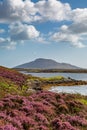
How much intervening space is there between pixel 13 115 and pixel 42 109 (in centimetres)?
326

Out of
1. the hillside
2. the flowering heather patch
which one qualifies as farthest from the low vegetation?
the hillside

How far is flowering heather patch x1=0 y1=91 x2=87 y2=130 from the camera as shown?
16828 mm

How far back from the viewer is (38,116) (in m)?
19.2

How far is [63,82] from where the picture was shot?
3492 inches

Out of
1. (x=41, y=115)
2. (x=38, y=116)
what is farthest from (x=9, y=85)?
(x=38, y=116)

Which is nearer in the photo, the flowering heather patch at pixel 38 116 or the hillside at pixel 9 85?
the flowering heather patch at pixel 38 116

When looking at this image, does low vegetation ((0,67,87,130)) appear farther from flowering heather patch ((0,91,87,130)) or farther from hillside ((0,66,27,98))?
hillside ((0,66,27,98))

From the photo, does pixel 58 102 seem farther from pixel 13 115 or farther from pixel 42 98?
pixel 13 115

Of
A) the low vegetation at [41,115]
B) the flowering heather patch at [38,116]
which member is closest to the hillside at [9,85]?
the low vegetation at [41,115]

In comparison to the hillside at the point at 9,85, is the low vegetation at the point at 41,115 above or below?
below

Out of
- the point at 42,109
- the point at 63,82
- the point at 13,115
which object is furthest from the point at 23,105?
the point at 63,82

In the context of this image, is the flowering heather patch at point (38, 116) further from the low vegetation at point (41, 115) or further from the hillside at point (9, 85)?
the hillside at point (9, 85)

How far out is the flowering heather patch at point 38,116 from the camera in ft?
55.2

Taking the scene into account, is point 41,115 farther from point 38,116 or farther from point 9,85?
point 9,85
